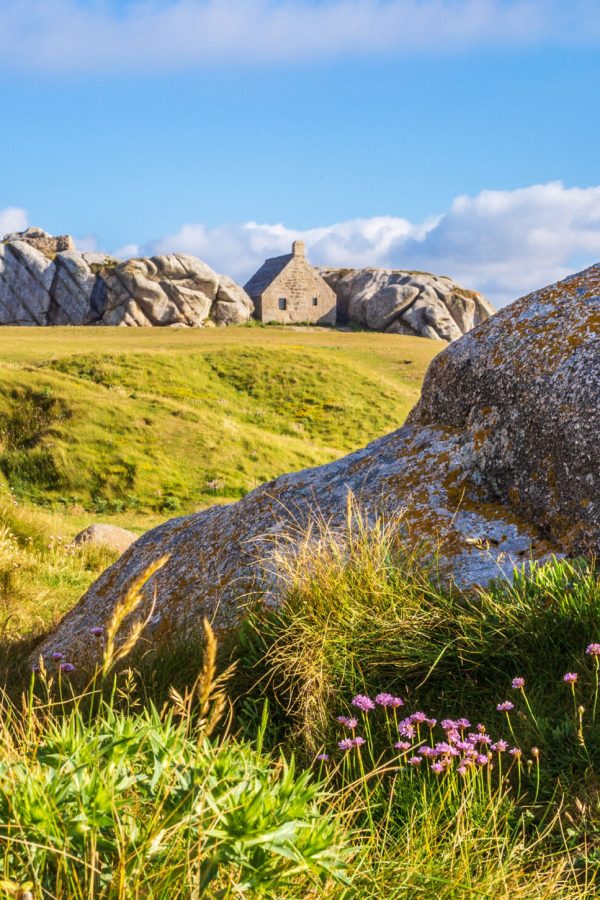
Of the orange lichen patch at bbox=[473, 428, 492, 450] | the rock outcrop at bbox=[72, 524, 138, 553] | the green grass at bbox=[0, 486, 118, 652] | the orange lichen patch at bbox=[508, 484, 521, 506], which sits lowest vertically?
the rock outcrop at bbox=[72, 524, 138, 553]

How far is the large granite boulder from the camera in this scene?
5309mm

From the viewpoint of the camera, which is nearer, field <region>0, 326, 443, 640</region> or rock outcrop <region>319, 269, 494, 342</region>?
field <region>0, 326, 443, 640</region>

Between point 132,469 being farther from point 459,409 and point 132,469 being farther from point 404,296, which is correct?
point 404,296

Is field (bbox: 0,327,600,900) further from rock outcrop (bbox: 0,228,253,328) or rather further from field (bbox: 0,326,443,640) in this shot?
rock outcrop (bbox: 0,228,253,328)

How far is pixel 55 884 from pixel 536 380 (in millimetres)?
4414

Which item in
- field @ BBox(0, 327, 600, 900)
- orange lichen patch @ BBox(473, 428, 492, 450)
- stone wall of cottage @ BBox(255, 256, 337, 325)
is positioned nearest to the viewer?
field @ BBox(0, 327, 600, 900)

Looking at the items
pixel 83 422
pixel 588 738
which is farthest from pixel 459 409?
pixel 83 422

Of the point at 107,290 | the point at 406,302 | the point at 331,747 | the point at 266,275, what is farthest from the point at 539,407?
the point at 266,275

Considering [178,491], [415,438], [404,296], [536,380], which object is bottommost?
[178,491]

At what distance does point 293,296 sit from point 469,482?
9550 cm

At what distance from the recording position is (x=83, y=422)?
98.8ft

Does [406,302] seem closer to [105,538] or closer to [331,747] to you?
[105,538]

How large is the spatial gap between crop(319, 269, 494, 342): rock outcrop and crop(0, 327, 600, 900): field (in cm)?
9062

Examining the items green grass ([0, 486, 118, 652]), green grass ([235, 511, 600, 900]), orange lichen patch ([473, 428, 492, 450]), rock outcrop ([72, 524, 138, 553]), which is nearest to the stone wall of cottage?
rock outcrop ([72, 524, 138, 553])
